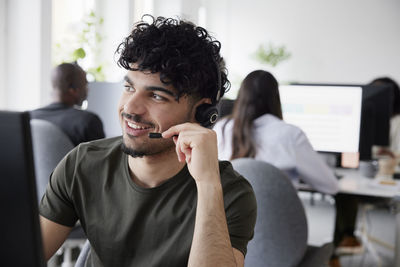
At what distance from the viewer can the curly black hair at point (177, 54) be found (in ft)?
3.69

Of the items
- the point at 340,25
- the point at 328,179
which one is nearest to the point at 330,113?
the point at 328,179

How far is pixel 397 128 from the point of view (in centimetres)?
383

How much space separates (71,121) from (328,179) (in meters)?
1.43

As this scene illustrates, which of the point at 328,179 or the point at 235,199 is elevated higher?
the point at 235,199

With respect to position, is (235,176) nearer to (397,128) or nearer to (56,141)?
(56,141)

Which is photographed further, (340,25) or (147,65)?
(340,25)

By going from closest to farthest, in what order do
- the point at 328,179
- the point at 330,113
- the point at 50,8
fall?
the point at 328,179
the point at 330,113
the point at 50,8

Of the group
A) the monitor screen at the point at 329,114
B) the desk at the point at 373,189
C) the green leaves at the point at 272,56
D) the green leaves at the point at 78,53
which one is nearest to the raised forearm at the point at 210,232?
the desk at the point at 373,189

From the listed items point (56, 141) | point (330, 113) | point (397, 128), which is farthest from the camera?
point (397, 128)

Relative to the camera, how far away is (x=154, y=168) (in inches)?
44.7

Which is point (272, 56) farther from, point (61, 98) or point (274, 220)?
point (274, 220)

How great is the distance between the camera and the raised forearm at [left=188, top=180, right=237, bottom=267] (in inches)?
38.7

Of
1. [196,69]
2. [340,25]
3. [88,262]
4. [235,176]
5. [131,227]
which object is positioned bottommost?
[88,262]

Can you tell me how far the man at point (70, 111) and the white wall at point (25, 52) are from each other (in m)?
0.65
